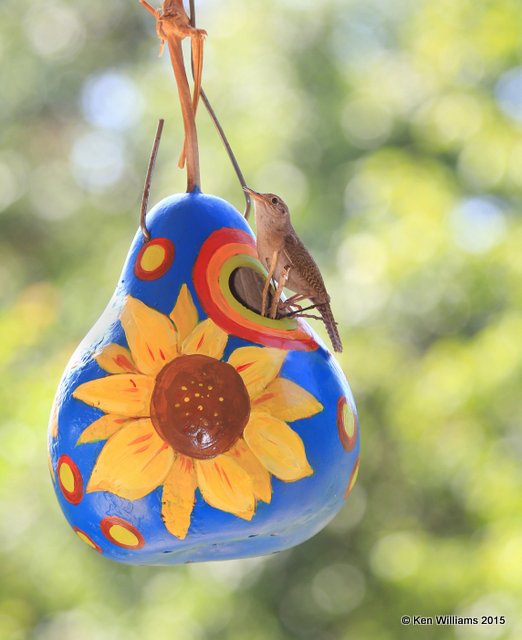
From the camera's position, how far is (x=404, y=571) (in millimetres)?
4387

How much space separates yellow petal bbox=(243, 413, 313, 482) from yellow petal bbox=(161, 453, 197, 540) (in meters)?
0.11

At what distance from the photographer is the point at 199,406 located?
1.65m

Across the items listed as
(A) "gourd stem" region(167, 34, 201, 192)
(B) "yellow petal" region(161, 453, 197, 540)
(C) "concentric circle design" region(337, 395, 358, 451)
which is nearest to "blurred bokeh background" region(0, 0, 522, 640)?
(C) "concentric circle design" region(337, 395, 358, 451)

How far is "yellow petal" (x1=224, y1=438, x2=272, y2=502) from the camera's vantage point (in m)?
1.65

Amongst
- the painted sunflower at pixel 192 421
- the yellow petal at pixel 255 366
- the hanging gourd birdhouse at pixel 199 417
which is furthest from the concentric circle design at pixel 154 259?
the yellow petal at pixel 255 366

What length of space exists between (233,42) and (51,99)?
83.9 inches

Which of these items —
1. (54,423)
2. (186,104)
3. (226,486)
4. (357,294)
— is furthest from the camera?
(357,294)

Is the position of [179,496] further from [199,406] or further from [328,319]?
[328,319]

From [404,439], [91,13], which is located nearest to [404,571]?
[404,439]

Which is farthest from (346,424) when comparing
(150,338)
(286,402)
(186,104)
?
(186,104)

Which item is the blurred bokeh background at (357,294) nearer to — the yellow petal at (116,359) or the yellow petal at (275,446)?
the yellow petal at (275,446)

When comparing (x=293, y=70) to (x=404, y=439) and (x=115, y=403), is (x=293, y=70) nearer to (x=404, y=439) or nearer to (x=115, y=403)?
(x=404, y=439)

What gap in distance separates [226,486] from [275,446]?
0.34 feet

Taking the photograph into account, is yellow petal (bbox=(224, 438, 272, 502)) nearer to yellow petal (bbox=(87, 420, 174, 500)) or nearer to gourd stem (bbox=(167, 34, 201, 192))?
yellow petal (bbox=(87, 420, 174, 500))
